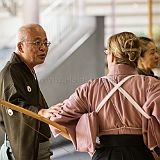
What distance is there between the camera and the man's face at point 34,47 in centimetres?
215

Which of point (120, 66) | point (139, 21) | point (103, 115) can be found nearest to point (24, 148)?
point (103, 115)

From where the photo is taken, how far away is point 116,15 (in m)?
4.68

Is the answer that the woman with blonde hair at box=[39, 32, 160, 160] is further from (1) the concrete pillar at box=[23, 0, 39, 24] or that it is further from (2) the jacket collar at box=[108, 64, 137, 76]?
(1) the concrete pillar at box=[23, 0, 39, 24]

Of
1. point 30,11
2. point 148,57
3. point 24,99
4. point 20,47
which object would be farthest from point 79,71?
point 24,99

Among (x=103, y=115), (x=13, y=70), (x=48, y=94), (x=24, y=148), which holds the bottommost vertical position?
(x=48, y=94)

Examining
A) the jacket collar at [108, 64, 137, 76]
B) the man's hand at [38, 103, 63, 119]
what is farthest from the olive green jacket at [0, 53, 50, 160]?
the jacket collar at [108, 64, 137, 76]

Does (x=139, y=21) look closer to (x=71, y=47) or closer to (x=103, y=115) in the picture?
(x=71, y=47)

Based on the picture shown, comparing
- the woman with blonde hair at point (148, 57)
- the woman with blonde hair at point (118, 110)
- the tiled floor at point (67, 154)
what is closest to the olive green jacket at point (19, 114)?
the woman with blonde hair at point (118, 110)

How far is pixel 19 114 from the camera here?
205 centimetres

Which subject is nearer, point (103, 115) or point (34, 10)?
point (103, 115)

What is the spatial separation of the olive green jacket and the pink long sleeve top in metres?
0.30

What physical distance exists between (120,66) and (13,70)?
59 centimetres

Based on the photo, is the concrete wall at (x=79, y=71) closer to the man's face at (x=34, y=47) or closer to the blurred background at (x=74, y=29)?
the blurred background at (x=74, y=29)

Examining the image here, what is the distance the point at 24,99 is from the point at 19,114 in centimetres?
8
